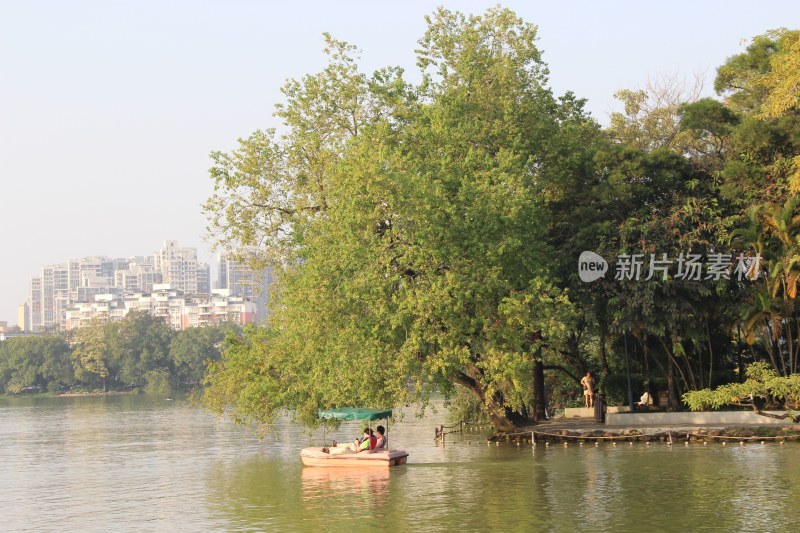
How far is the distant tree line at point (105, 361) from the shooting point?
151 meters

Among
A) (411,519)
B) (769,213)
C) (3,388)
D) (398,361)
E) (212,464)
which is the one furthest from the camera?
(3,388)

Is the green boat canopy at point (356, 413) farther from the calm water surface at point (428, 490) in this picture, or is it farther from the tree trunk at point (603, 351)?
the tree trunk at point (603, 351)

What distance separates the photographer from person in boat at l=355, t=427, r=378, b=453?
3581 centimetres

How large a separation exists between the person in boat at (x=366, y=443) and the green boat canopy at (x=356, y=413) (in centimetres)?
55

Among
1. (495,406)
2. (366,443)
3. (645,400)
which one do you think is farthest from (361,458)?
(645,400)

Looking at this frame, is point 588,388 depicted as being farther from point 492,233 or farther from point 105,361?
point 105,361

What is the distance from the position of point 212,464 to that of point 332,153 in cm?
1336

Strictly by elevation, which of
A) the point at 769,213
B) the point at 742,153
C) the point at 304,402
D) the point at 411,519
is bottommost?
the point at 411,519

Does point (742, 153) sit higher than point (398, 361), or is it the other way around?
point (742, 153)

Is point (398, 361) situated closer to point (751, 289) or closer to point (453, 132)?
point (453, 132)

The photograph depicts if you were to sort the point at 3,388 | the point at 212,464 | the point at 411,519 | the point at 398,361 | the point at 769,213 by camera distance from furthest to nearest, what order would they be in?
the point at 3,388 → the point at 212,464 → the point at 769,213 → the point at 398,361 → the point at 411,519

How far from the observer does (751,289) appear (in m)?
40.5

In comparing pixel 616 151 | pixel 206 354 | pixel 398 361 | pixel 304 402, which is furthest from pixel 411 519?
pixel 206 354

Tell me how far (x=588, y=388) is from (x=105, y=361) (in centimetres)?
12029
